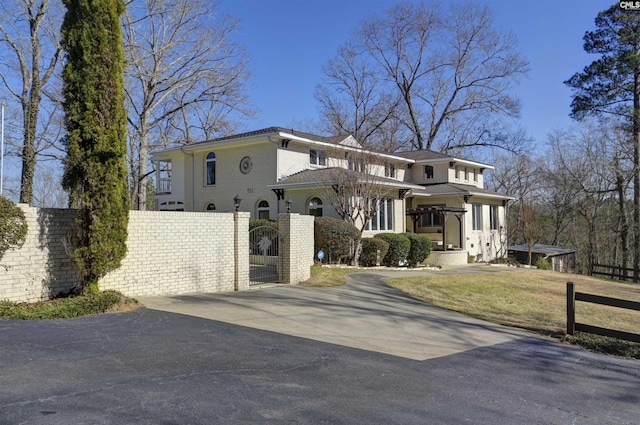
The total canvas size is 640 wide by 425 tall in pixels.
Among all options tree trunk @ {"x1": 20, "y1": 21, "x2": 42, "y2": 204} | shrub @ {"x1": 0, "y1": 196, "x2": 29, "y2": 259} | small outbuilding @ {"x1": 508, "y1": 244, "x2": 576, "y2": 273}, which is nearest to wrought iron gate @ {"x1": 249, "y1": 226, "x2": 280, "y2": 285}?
shrub @ {"x1": 0, "y1": 196, "x2": 29, "y2": 259}

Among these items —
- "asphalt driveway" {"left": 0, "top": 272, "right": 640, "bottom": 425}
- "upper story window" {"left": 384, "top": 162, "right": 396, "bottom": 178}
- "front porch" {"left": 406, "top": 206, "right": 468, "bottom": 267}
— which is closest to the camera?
"asphalt driveway" {"left": 0, "top": 272, "right": 640, "bottom": 425}

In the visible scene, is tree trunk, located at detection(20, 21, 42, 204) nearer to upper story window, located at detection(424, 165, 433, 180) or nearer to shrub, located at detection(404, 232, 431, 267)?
shrub, located at detection(404, 232, 431, 267)

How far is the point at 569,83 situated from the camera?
3198cm

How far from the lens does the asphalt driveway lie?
14.6 feet

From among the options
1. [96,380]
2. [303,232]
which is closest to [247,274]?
[303,232]

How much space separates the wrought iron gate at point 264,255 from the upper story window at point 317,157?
979 cm

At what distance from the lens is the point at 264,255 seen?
51.8ft

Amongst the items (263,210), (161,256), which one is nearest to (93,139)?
(161,256)

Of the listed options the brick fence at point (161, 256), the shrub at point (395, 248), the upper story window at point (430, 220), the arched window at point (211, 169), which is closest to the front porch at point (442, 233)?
the upper story window at point (430, 220)

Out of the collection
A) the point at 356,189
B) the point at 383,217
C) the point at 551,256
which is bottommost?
the point at 551,256

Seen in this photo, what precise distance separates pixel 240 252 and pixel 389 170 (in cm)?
1686

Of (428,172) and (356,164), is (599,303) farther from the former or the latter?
(428,172)

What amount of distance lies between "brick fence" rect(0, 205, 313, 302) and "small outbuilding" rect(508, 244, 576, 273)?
2314 cm

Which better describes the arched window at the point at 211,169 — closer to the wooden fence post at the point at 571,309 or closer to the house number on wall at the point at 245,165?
the house number on wall at the point at 245,165
